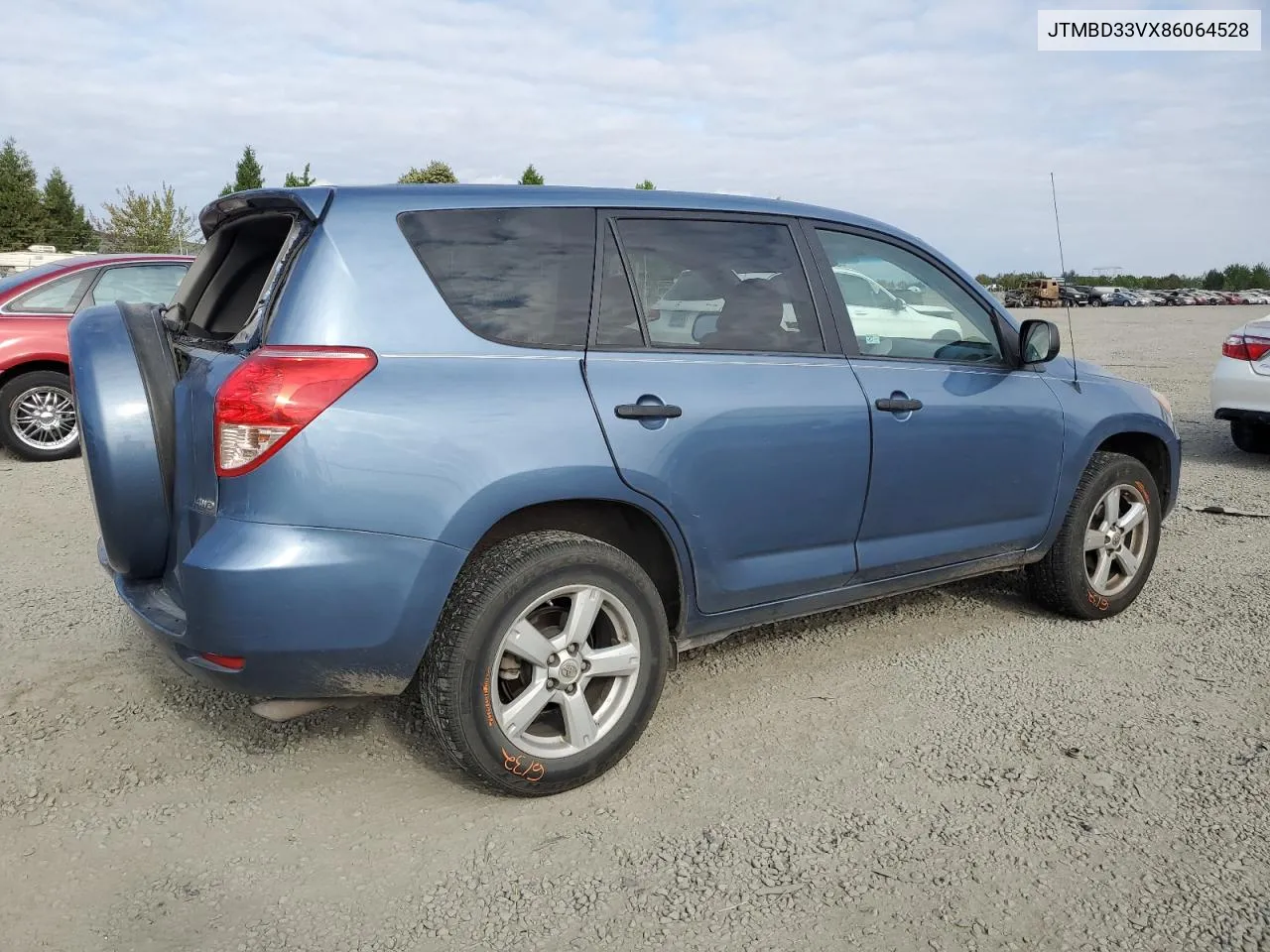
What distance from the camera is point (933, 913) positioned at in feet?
8.29

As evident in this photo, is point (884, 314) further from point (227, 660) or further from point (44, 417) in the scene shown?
point (44, 417)

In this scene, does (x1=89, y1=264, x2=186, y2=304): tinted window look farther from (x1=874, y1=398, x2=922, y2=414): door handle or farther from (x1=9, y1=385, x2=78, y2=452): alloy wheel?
(x1=874, y1=398, x2=922, y2=414): door handle

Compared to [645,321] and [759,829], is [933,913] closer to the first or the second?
[759,829]

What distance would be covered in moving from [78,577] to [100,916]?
314 centimetres

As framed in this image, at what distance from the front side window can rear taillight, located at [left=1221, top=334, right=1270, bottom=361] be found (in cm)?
483

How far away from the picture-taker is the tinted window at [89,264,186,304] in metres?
8.73

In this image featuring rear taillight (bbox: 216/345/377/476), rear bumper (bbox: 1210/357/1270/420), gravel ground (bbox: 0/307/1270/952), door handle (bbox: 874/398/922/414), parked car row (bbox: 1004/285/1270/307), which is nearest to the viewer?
gravel ground (bbox: 0/307/1270/952)

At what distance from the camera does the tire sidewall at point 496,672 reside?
2893 mm

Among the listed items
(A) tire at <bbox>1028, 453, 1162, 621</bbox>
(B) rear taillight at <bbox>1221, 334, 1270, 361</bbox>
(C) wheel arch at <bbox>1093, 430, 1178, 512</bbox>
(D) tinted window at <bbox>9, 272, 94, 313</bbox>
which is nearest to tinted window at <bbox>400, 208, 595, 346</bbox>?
(A) tire at <bbox>1028, 453, 1162, 621</bbox>

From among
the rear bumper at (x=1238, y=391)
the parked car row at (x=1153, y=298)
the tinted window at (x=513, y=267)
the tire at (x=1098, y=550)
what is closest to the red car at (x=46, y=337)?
the tinted window at (x=513, y=267)

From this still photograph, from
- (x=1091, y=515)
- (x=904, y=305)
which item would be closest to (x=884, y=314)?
(x=904, y=305)

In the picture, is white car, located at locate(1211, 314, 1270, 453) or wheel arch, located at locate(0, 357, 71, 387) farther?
wheel arch, located at locate(0, 357, 71, 387)

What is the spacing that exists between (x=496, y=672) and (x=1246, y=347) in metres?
7.29

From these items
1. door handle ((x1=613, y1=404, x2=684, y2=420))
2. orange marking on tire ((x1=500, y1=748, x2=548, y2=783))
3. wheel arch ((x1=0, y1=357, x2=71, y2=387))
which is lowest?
orange marking on tire ((x1=500, y1=748, x2=548, y2=783))
